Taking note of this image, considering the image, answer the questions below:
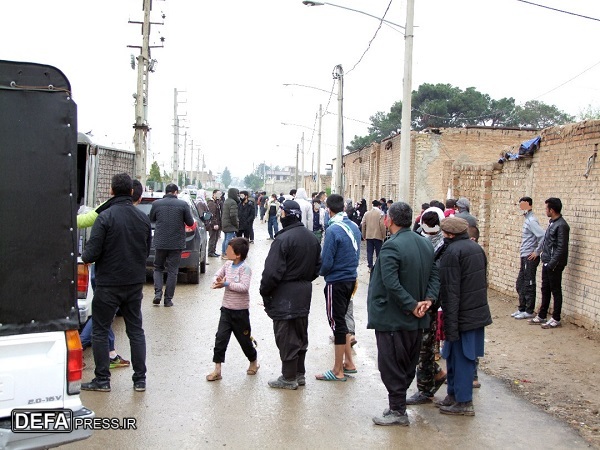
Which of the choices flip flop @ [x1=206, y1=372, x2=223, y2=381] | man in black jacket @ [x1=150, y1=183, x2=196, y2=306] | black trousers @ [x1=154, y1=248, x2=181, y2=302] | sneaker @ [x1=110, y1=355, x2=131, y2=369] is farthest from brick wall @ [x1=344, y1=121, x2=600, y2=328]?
sneaker @ [x1=110, y1=355, x2=131, y2=369]

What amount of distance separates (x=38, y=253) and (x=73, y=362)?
0.70 metres

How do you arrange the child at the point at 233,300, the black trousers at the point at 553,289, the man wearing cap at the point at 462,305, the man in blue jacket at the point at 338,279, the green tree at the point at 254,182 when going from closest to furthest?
the man wearing cap at the point at 462,305, the child at the point at 233,300, the man in blue jacket at the point at 338,279, the black trousers at the point at 553,289, the green tree at the point at 254,182

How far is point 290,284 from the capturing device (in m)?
6.85

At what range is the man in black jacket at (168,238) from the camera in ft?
37.6

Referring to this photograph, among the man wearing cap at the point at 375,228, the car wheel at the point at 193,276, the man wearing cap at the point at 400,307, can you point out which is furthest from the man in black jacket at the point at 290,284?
the man wearing cap at the point at 375,228

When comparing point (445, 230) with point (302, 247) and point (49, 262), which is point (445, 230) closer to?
point (302, 247)

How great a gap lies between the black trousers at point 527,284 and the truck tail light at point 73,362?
A: 830 cm

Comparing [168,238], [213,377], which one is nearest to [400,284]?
[213,377]

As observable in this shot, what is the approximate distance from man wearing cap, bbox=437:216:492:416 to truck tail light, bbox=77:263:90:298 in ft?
12.3

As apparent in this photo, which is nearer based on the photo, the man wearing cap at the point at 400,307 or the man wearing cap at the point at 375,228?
the man wearing cap at the point at 400,307

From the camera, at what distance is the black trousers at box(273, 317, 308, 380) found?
6.95 metres

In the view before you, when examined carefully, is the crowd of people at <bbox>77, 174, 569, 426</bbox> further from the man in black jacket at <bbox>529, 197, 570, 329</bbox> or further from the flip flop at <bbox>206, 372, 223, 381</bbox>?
the man in black jacket at <bbox>529, 197, 570, 329</bbox>

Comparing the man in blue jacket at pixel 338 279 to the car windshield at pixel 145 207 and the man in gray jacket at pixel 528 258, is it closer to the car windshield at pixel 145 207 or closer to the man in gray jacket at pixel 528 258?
the man in gray jacket at pixel 528 258

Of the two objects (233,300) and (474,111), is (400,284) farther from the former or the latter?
(474,111)
